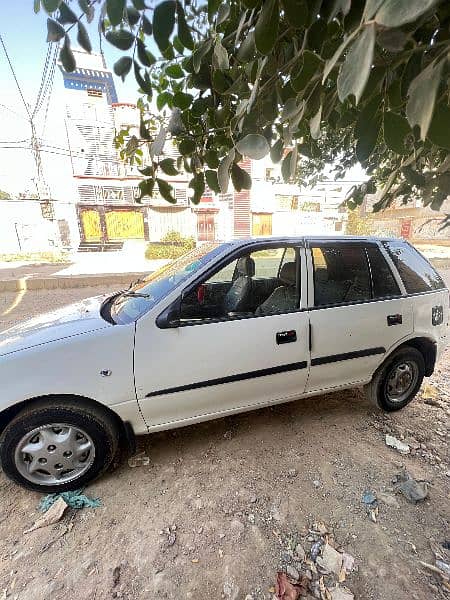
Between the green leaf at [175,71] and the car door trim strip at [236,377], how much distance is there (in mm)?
1795

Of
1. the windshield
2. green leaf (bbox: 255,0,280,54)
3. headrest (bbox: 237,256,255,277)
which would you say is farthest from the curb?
green leaf (bbox: 255,0,280,54)

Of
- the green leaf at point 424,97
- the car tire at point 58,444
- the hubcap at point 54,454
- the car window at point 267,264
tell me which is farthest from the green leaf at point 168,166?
the hubcap at point 54,454

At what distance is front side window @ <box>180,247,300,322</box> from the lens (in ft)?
7.26

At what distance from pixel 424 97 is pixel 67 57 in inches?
51.5

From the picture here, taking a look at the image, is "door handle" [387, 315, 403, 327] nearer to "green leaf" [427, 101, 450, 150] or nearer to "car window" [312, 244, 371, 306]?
"car window" [312, 244, 371, 306]

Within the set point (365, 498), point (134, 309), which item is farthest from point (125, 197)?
point (365, 498)

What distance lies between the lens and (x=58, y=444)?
1916 mm

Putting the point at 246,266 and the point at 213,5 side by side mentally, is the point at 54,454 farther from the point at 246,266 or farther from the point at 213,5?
the point at 213,5

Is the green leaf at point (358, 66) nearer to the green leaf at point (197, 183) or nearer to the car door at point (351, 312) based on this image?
the green leaf at point (197, 183)

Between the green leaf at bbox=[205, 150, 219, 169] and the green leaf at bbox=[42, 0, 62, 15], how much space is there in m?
0.72

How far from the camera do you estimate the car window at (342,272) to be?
2448 mm

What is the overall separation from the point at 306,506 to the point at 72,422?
1573 millimetres

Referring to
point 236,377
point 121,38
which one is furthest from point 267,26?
point 236,377

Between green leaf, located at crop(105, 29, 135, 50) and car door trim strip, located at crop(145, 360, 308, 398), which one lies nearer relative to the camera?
green leaf, located at crop(105, 29, 135, 50)
